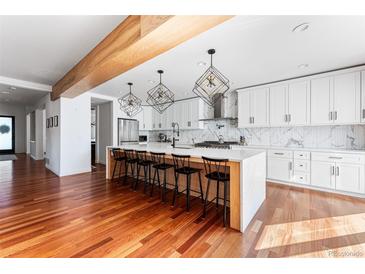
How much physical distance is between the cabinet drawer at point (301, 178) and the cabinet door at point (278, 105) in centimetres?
118

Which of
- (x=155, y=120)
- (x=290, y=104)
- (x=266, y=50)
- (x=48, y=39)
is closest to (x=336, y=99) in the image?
(x=290, y=104)

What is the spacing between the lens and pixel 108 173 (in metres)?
4.42

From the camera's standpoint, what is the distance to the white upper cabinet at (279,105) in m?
4.01

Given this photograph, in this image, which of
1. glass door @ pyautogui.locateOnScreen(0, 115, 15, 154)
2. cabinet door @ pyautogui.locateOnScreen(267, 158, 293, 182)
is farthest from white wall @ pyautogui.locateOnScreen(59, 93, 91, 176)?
glass door @ pyautogui.locateOnScreen(0, 115, 15, 154)

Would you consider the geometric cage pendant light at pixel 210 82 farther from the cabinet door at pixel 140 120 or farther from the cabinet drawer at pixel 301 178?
the cabinet door at pixel 140 120

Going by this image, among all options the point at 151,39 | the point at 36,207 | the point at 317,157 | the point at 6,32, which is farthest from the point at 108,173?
the point at 317,157

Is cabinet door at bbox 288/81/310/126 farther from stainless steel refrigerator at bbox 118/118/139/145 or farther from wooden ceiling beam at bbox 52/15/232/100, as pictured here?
stainless steel refrigerator at bbox 118/118/139/145

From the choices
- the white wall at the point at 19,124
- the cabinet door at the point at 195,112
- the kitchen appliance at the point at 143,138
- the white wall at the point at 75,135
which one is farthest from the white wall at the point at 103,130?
the white wall at the point at 19,124

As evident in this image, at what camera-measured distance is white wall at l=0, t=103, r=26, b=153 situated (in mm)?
8648

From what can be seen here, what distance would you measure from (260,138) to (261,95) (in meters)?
1.18

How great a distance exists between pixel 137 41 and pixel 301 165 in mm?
3959

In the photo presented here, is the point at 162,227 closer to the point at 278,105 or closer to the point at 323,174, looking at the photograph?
the point at 323,174

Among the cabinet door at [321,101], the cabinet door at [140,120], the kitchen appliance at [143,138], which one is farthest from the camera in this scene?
the kitchen appliance at [143,138]

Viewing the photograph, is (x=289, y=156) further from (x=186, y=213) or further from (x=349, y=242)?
(x=186, y=213)
